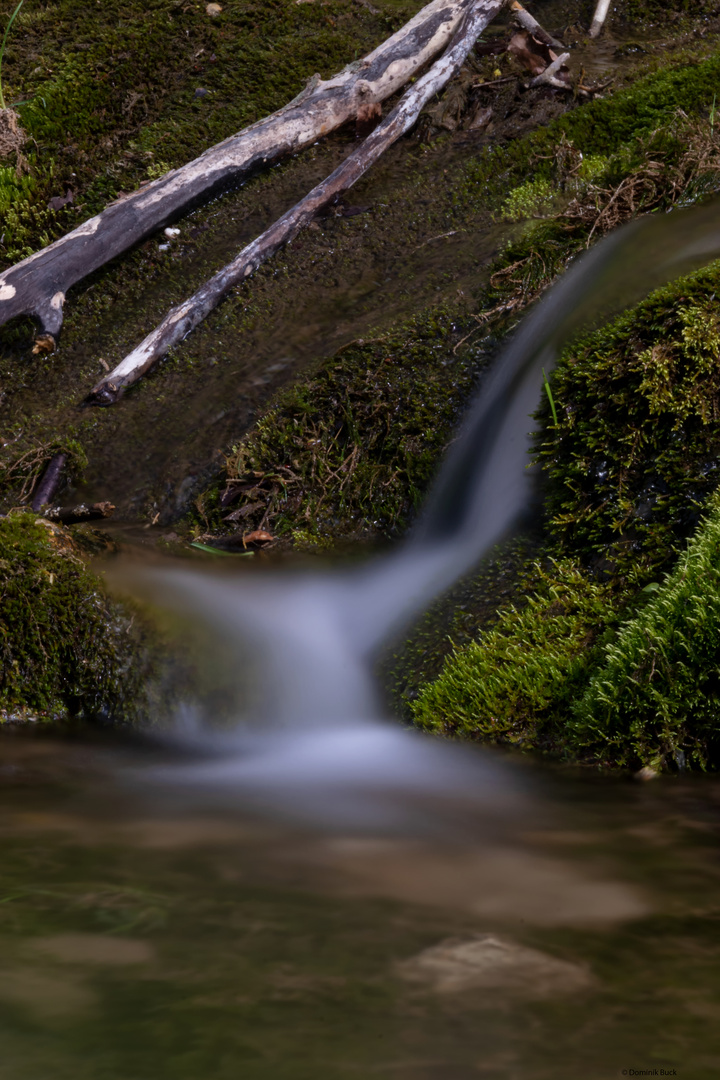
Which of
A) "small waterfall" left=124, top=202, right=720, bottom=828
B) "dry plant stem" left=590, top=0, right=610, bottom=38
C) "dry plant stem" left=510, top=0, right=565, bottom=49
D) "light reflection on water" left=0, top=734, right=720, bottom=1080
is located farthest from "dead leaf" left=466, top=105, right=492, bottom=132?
"light reflection on water" left=0, top=734, right=720, bottom=1080

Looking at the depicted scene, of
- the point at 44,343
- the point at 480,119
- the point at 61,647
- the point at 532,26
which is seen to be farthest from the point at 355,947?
the point at 532,26

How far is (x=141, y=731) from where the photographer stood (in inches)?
142

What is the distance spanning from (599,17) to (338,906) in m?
9.62

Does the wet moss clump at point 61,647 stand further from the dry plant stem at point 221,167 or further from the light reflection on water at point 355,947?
the dry plant stem at point 221,167

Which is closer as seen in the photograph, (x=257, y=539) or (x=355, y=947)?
(x=355, y=947)

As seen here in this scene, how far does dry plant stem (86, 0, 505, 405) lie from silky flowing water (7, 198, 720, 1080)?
3320mm

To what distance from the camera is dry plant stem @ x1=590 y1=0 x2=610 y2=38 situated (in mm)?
8727

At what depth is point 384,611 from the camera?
4.30 m

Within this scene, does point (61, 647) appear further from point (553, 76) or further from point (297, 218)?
point (553, 76)

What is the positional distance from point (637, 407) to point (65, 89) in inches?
279

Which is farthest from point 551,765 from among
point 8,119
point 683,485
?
point 8,119

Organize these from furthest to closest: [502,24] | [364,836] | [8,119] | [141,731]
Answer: [502,24] < [8,119] < [141,731] < [364,836]

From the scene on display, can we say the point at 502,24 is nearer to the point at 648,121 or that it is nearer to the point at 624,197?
the point at 648,121

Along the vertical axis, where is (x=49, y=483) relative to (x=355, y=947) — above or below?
above
